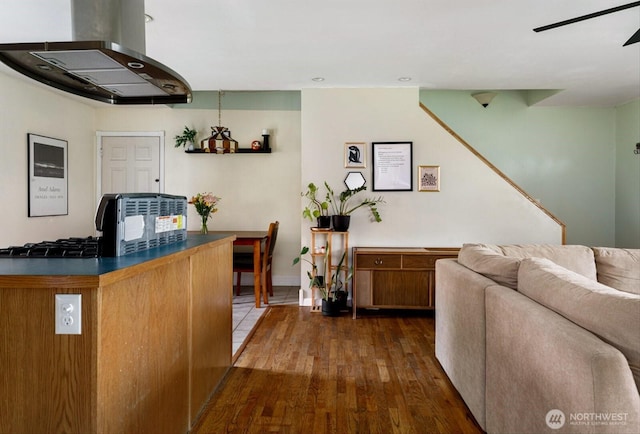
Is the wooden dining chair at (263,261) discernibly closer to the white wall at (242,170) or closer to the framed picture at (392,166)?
the white wall at (242,170)

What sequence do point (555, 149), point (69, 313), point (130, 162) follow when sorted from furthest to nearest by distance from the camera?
1. point (130, 162)
2. point (555, 149)
3. point (69, 313)

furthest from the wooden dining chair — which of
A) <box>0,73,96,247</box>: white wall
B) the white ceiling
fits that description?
<box>0,73,96,247</box>: white wall

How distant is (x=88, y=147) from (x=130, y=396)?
4847 millimetres

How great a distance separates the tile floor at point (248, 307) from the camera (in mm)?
3515

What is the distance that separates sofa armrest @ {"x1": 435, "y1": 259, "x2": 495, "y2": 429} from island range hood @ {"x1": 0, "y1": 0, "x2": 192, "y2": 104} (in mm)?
1929

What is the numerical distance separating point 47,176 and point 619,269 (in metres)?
5.53

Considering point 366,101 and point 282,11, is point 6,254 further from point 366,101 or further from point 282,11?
point 366,101

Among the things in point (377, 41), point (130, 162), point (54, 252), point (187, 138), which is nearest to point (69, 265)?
point (54, 252)

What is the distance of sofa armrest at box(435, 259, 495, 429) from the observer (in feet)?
6.41

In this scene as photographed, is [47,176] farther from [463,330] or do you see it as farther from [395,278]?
[463,330]

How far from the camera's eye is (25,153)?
414cm

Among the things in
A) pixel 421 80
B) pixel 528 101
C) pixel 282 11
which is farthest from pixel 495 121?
pixel 282 11

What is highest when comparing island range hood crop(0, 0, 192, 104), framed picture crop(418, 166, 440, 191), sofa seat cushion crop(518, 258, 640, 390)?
island range hood crop(0, 0, 192, 104)

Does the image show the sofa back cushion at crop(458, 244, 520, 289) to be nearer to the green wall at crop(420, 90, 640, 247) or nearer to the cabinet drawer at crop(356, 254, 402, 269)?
the cabinet drawer at crop(356, 254, 402, 269)
